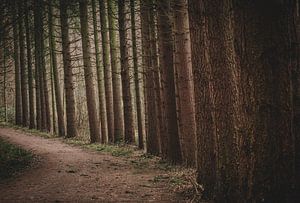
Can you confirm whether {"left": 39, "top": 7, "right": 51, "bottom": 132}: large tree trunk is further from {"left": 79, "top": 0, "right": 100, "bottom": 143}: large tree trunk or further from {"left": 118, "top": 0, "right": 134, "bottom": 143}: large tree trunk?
{"left": 118, "top": 0, "right": 134, "bottom": 143}: large tree trunk

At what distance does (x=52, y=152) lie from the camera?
13.7 m

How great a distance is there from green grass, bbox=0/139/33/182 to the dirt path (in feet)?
1.27

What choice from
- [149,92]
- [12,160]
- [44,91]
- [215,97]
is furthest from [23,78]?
[215,97]

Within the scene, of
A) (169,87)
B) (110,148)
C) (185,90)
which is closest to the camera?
(185,90)

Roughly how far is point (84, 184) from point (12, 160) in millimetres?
3443

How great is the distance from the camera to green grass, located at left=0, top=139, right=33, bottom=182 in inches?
393

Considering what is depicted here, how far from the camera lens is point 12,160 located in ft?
36.4

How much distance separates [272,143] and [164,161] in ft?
24.1

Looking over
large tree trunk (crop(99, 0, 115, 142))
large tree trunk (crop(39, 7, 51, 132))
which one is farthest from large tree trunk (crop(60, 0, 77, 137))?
large tree trunk (crop(39, 7, 51, 132))

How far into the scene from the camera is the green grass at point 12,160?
32.7 feet

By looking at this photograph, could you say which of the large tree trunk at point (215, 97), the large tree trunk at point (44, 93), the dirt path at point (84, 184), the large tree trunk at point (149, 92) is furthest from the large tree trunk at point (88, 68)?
the large tree trunk at point (215, 97)

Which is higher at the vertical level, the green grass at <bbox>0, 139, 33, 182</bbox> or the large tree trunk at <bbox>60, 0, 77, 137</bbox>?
the large tree trunk at <bbox>60, 0, 77, 137</bbox>

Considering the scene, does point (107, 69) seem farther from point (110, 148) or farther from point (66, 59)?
point (110, 148)

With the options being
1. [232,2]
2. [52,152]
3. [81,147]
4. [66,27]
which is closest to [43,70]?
[66,27]
